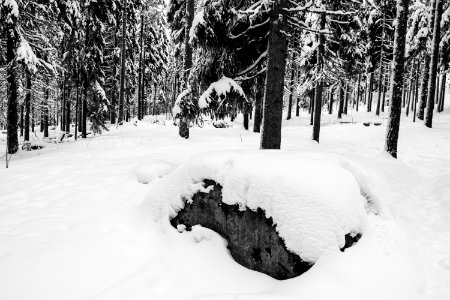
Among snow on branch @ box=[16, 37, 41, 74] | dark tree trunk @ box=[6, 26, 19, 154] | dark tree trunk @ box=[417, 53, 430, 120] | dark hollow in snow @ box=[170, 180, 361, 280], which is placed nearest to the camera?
dark hollow in snow @ box=[170, 180, 361, 280]

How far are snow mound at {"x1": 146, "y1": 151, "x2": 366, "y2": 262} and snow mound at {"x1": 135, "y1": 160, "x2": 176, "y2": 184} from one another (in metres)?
1.69

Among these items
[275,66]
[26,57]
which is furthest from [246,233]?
[26,57]

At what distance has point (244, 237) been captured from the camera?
4.22 metres

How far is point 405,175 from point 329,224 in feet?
20.3

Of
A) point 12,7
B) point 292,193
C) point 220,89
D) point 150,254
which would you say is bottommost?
point 150,254

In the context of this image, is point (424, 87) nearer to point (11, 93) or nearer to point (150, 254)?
point (150, 254)

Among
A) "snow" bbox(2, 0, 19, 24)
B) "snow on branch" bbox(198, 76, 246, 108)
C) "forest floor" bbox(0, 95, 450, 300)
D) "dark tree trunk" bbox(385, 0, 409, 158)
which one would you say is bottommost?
"forest floor" bbox(0, 95, 450, 300)

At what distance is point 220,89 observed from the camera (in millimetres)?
7527

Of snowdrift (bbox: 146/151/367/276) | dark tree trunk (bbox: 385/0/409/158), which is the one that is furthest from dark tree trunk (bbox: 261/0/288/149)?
dark tree trunk (bbox: 385/0/409/158)

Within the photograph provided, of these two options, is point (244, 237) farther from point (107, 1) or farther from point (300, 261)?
point (107, 1)

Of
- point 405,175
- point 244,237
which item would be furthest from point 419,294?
point 405,175

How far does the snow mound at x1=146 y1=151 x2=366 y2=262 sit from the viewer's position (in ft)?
11.9

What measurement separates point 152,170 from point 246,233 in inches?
129

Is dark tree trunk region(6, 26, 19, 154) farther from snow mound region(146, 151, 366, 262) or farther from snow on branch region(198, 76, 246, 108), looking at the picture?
snow mound region(146, 151, 366, 262)
